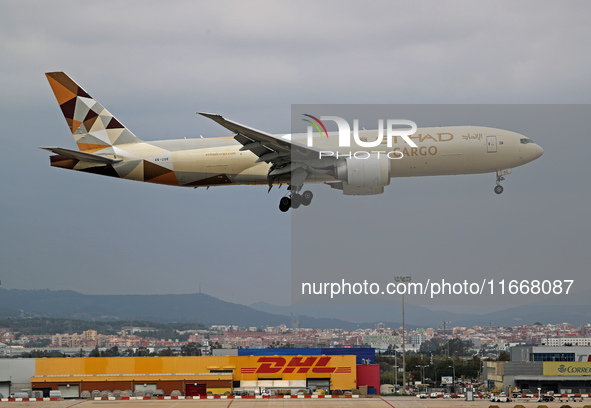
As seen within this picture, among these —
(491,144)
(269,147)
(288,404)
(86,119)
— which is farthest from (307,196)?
(86,119)

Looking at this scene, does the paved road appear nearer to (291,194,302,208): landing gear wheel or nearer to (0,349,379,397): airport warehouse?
(0,349,379,397): airport warehouse

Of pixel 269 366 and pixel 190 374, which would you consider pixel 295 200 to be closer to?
Answer: pixel 190 374

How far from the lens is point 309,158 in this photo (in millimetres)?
57250

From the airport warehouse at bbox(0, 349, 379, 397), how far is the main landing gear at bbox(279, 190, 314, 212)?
29284 millimetres

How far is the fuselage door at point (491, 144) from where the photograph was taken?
185ft

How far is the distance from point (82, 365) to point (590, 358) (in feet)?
197

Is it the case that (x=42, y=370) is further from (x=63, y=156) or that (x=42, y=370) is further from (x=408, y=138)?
(x=408, y=138)

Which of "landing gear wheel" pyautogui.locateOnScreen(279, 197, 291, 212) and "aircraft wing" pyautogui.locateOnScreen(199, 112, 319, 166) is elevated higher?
"aircraft wing" pyautogui.locateOnScreen(199, 112, 319, 166)

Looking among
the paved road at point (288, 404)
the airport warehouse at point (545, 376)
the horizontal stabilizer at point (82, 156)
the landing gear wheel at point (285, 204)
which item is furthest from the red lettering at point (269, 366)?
the horizontal stabilizer at point (82, 156)

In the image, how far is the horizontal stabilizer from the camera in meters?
56.5

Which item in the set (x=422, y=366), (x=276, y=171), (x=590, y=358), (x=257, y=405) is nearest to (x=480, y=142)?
(x=276, y=171)

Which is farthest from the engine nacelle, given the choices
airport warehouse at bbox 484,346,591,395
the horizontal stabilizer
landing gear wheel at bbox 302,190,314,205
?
airport warehouse at bbox 484,346,591,395

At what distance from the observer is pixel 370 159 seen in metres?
55.7

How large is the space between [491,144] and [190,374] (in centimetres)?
4211
